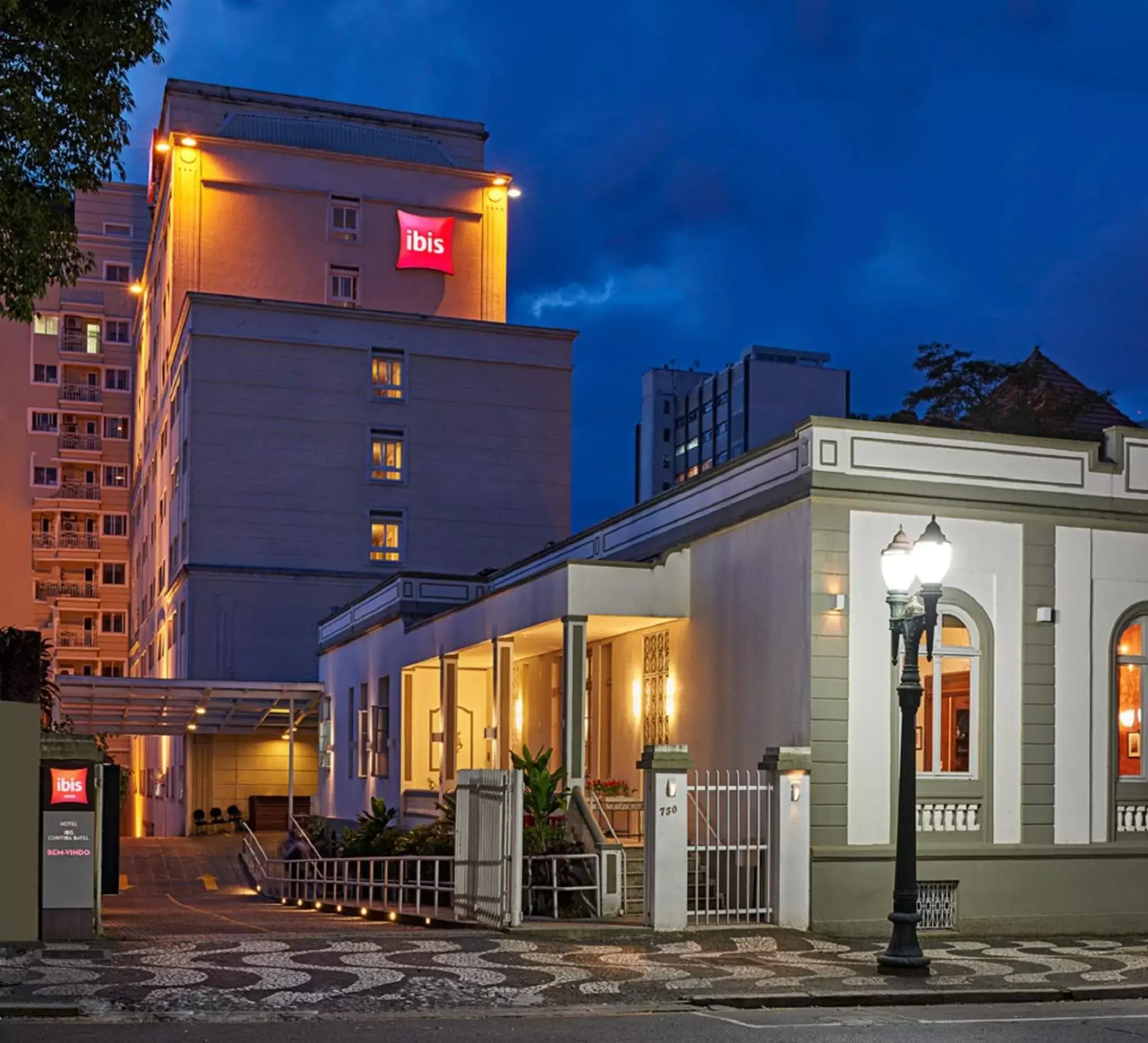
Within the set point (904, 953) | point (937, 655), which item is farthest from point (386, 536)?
point (904, 953)

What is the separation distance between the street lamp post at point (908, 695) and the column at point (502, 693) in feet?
36.9

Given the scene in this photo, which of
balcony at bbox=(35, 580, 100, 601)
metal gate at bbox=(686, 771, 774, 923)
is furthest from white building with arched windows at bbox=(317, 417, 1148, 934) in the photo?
balcony at bbox=(35, 580, 100, 601)

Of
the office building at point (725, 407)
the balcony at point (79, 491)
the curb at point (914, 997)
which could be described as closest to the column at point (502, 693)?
the curb at point (914, 997)

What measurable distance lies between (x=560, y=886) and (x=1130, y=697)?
25.2ft

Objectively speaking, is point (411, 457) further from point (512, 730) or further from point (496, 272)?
point (512, 730)

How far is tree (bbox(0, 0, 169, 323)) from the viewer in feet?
51.9

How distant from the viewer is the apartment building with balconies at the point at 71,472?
79.0 m

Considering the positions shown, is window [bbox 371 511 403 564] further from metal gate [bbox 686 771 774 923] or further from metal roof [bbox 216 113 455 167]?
metal gate [bbox 686 771 774 923]

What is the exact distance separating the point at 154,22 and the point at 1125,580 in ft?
43.2

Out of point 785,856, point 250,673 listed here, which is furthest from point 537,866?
point 250,673

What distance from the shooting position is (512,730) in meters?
29.7

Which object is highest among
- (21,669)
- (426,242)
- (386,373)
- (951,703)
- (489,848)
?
(426,242)

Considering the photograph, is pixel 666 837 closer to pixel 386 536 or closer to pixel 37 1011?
pixel 37 1011

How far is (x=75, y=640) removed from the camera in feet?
260
